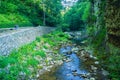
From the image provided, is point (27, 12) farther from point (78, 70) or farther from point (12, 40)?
point (78, 70)

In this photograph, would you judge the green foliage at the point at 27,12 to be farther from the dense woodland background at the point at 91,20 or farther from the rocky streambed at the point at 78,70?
the rocky streambed at the point at 78,70

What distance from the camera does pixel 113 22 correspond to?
25.6 m

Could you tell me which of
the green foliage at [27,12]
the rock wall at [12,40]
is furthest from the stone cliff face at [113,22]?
the green foliage at [27,12]

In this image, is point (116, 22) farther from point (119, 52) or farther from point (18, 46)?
point (18, 46)

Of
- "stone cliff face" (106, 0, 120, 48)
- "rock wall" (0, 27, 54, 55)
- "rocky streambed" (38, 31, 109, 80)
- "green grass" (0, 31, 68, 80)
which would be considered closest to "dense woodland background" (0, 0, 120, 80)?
"stone cliff face" (106, 0, 120, 48)

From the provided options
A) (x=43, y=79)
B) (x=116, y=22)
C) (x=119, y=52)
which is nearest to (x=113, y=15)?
(x=116, y=22)

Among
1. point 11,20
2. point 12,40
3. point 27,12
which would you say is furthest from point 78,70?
point 27,12

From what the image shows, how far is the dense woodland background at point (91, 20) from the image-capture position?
80.4ft

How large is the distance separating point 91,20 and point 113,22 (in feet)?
62.4

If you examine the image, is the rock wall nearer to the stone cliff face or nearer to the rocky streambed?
the rocky streambed

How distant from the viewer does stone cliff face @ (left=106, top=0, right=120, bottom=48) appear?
79.4 feet

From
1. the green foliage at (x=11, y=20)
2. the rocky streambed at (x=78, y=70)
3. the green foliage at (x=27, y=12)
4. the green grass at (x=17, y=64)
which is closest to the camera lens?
the green grass at (x=17, y=64)

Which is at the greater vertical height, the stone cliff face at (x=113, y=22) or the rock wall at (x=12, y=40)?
the stone cliff face at (x=113, y=22)

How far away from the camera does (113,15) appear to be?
25953 millimetres
